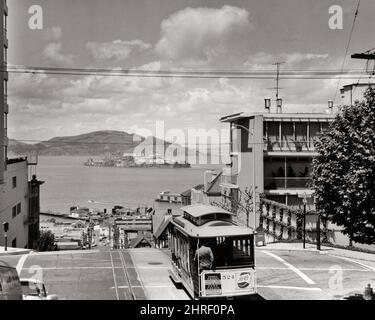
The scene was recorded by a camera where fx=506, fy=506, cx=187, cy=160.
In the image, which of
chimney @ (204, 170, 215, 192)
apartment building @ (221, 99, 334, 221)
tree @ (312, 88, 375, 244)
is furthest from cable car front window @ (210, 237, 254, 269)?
chimney @ (204, 170, 215, 192)

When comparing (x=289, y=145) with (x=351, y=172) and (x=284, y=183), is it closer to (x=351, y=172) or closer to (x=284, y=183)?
(x=284, y=183)

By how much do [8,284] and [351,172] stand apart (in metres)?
10.8

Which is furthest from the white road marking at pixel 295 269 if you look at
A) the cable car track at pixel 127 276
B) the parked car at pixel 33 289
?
the parked car at pixel 33 289

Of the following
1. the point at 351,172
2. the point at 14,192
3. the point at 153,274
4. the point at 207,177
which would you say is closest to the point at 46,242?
the point at 207,177

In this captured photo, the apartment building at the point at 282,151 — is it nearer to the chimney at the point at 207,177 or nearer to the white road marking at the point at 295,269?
the white road marking at the point at 295,269

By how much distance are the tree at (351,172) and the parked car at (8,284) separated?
1034cm

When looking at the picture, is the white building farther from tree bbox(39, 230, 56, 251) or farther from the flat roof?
the flat roof

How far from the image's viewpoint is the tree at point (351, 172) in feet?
51.5

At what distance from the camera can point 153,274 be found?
24.5 metres

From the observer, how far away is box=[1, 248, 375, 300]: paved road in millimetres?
20484

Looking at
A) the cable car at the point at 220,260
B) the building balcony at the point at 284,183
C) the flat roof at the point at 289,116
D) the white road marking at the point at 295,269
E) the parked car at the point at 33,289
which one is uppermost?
the flat roof at the point at 289,116

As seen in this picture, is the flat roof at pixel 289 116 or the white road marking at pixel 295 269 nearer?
the white road marking at pixel 295 269

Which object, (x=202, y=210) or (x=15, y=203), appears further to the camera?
(x=15, y=203)
